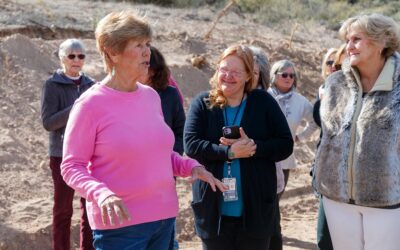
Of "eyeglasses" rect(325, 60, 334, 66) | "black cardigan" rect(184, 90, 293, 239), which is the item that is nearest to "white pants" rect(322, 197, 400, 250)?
"black cardigan" rect(184, 90, 293, 239)

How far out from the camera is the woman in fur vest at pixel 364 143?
4484 millimetres

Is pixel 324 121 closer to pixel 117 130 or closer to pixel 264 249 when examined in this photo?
pixel 264 249

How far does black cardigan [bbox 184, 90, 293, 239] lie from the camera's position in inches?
182

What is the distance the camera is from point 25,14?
46.9 feet

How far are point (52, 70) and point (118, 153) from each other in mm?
7633

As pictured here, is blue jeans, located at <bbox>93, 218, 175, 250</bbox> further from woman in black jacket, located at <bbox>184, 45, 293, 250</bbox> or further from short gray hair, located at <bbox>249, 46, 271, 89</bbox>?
short gray hair, located at <bbox>249, 46, 271, 89</bbox>

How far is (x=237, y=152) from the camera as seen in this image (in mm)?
4578

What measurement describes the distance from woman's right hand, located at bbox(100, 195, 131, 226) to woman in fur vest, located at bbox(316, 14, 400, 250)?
1.53 metres

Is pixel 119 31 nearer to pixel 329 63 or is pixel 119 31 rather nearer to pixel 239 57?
pixel 239 57

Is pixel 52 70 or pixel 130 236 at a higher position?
pixel 52 70

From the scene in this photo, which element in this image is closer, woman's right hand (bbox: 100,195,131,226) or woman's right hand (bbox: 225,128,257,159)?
woman's right hand (bbox: 100,195,131,226)

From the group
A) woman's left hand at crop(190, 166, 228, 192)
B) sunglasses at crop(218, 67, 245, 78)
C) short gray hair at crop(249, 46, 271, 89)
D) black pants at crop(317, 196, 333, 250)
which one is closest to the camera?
woman's left hand at crop(190, 166, 228, 192)

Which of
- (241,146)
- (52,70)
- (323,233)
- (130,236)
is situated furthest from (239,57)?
(52,70)

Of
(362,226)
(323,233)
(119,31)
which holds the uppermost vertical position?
(119,31)
